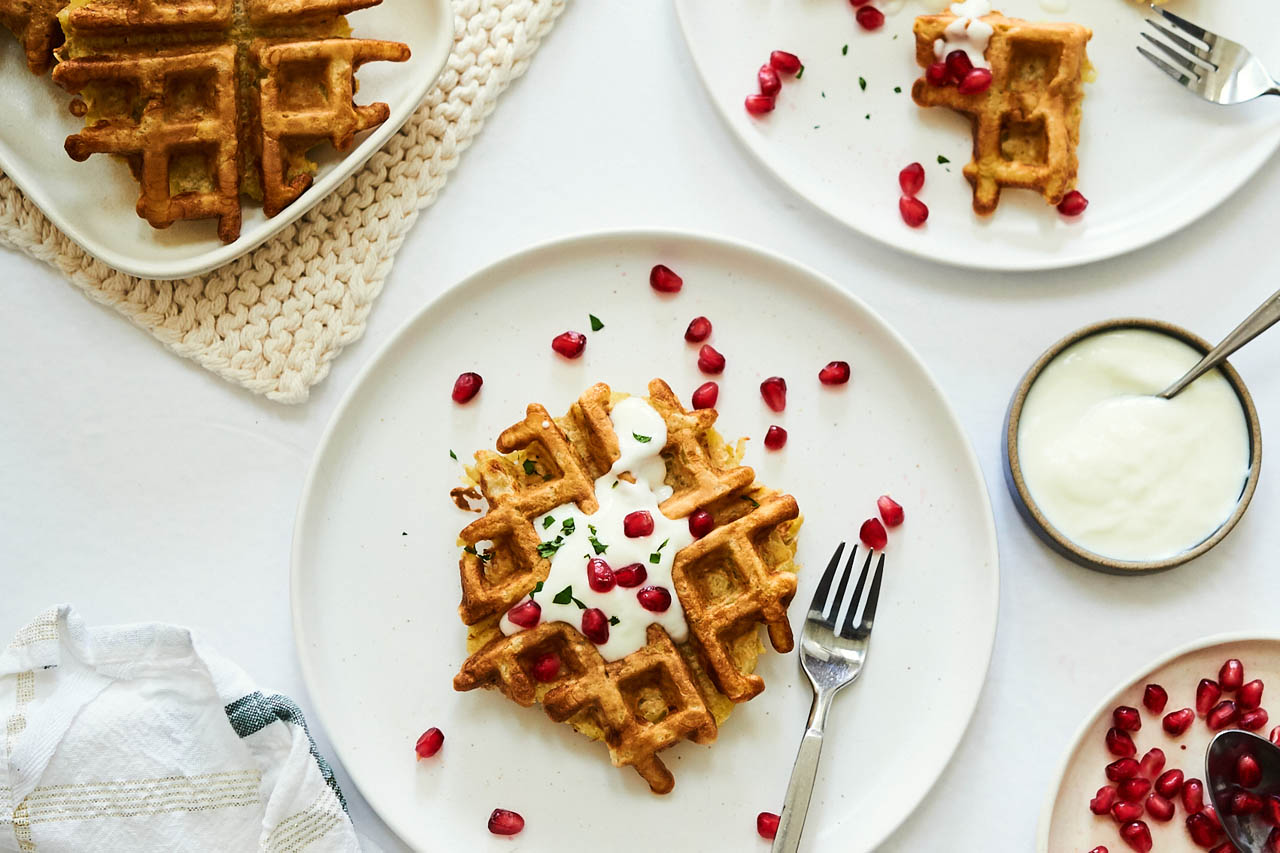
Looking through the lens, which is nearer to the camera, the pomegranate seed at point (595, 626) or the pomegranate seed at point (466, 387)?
the pomegranate seed at point (595, 626)

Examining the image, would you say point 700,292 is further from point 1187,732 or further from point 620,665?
point 1187,732

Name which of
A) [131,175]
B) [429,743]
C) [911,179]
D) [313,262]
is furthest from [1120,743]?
[131,175]

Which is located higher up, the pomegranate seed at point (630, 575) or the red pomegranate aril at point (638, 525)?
the red pomegranate aril at point (638, 525)

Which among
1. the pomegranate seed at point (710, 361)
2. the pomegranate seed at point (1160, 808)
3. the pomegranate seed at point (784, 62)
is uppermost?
the pomegranate seed at point (784, 62)

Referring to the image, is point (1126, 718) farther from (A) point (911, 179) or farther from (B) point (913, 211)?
(A) point (911, 179)

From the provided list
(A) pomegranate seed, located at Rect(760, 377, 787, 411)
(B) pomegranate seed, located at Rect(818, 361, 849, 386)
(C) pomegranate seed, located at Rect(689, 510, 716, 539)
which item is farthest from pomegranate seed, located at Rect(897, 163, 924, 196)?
(C) pomegranate seed, located at Rect(689, 510, 716, 539)

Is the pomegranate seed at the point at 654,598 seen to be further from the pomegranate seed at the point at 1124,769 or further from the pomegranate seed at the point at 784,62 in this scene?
the pomegranate seed at the point at 784,62

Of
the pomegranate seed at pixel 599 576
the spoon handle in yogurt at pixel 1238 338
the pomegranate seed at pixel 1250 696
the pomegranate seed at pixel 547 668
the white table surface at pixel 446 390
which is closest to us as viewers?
the pomegranate seed at pixel 599 576

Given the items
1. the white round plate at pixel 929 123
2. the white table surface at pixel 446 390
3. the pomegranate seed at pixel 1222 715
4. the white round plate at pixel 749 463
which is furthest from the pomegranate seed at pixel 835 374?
the pomegranate seed at pixel 1222 715
